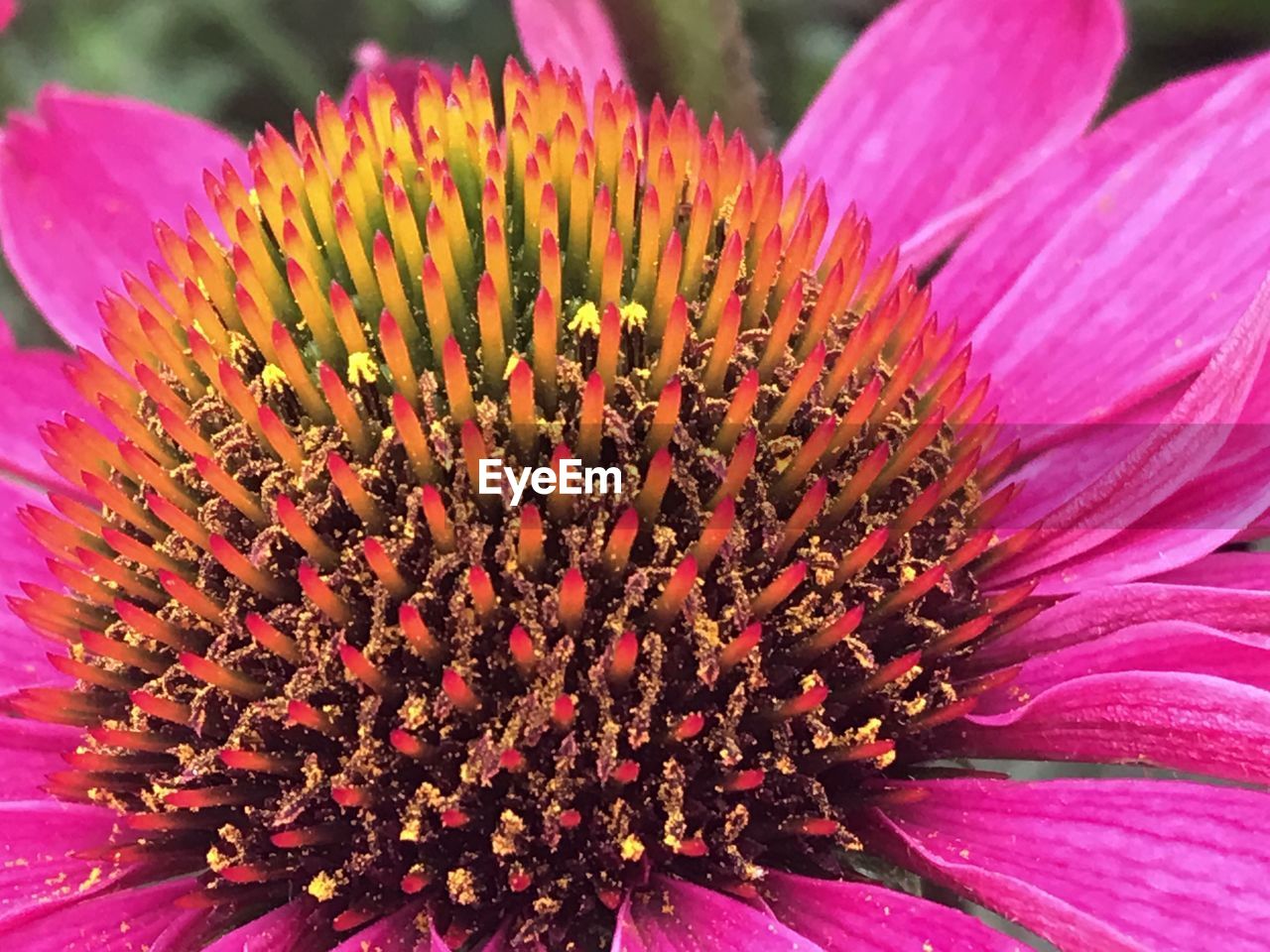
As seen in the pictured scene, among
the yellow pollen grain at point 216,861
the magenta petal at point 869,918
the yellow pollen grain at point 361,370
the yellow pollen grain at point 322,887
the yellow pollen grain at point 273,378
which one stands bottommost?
the magenta petal at point 869,918

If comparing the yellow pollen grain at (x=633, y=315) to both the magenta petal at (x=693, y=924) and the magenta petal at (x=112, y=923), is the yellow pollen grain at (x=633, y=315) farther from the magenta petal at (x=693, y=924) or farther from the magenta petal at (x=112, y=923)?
the magenta petal at (x=112, y=923)

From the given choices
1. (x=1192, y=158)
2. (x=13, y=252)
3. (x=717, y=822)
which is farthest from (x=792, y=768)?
(x=13, y=252)

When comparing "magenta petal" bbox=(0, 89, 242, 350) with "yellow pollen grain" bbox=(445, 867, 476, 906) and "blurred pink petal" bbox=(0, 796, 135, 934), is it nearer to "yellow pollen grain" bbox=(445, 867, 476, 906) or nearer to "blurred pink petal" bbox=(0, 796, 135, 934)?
"blurred pink petal" bbox=(0, 796, 135, 934)

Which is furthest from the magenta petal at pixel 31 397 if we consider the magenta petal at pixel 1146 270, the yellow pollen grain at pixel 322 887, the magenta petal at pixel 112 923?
the magenta petal at pixel 1146 270

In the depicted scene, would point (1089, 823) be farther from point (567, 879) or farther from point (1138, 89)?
point (1138, 89)

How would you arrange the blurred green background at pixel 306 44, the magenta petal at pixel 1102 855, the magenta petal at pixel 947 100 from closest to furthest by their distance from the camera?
the magenta petal at pixel 1102 855 → the magenta petal at pixel 947 100 → the blurred green background at pixel 306 44

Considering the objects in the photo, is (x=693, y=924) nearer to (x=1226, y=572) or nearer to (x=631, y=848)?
(x=631, y=848)

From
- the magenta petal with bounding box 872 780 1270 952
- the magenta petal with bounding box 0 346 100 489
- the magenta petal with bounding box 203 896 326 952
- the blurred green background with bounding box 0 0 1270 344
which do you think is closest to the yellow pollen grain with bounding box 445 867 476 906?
the magenta petal with bounding box 203 896 326 952

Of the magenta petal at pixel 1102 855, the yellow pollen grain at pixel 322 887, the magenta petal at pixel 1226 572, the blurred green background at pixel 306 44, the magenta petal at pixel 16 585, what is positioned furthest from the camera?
the blurred green background at pixel 306 44
